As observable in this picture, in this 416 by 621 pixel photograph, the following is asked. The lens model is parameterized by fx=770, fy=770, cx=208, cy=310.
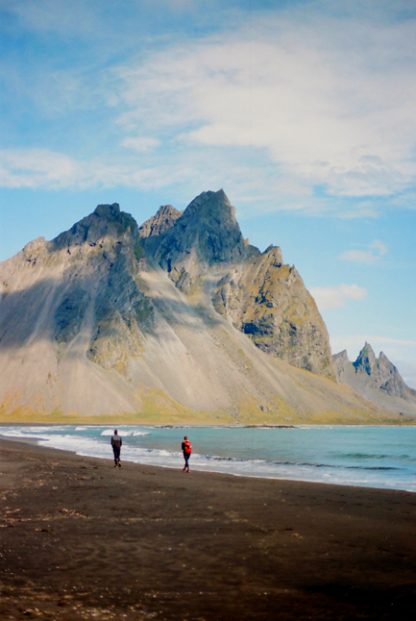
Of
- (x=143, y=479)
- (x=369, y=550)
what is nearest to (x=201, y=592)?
(x=369, y=550)

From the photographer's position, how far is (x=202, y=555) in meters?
17.9

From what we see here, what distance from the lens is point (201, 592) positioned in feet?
46.4

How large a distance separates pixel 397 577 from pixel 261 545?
183 inches

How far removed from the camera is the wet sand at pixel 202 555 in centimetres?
1309

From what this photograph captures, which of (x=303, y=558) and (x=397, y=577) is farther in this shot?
(x=303, y=558)

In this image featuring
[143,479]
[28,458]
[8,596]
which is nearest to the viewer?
[8,596]

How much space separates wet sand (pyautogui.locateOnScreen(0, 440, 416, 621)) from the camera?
1309 cm

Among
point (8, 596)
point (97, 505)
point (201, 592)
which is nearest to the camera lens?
point (8, 596)

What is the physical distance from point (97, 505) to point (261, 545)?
995 cm

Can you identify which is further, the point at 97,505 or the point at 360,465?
the point at 360,465

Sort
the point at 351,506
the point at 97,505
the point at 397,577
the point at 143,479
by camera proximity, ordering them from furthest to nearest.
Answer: the point at 143,479, the point at 351,506, the point at 97,505, the point at 397,577

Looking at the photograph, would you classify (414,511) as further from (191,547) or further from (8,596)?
(8,596)

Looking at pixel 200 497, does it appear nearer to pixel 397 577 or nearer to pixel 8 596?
pixel 397 577

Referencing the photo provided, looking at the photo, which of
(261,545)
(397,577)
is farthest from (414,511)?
(397,577)
